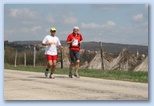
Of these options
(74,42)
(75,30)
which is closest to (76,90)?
(75,30)

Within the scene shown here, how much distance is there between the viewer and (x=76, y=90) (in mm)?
7199

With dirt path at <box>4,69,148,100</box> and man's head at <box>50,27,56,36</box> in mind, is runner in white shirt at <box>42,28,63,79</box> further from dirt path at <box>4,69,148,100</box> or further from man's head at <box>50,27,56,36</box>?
dirt path at <box>4,69,148,100</box>

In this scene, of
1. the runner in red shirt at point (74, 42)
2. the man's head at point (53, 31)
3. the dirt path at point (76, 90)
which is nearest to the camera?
the dirt path at point (76, 90)

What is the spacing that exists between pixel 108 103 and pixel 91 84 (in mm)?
2117

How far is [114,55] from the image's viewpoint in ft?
45.8

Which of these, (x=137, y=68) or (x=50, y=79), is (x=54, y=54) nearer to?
(x=50, y=79)

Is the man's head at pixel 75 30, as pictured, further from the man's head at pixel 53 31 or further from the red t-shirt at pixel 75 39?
the man's head at pixel 53 31

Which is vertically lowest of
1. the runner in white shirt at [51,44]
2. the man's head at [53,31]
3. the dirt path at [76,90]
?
the dirt path at [76,90]

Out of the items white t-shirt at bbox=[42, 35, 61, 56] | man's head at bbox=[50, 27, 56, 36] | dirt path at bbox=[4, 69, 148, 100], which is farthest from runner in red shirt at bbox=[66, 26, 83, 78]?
dirt path at bbox=[4, 69, 148, 100]

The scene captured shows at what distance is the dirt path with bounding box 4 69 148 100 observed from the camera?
6.43 metres

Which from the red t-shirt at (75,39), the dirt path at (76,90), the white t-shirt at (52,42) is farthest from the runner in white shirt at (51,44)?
the dirt path at (76,90)

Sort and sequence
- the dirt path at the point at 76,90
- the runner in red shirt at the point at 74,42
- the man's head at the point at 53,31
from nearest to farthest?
the dirt path at the point at 76,90
the man's head at the point at 53,31
the runner in red shirt at the point at 74,42

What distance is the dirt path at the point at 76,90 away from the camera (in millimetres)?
6430

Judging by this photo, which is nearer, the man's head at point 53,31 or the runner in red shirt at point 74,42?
the man's head at point 53,31
